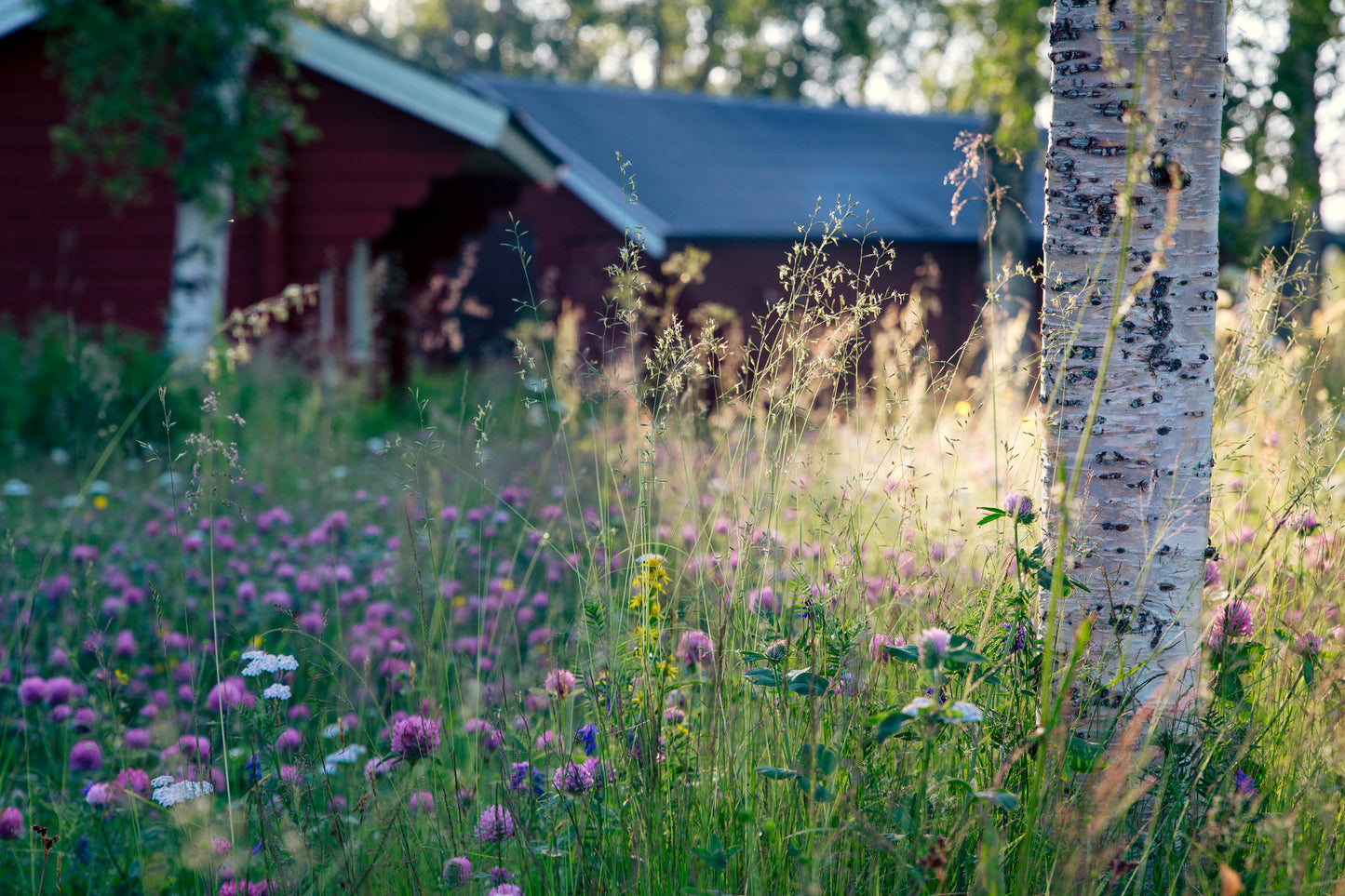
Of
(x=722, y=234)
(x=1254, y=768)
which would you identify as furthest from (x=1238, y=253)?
(x=1254, y=768)

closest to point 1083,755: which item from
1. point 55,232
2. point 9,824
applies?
point 9,824

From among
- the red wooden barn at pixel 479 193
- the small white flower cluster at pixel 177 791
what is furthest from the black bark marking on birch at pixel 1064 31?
the red wooden barn at pixel 479 193

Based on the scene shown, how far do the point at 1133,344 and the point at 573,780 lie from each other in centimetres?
113

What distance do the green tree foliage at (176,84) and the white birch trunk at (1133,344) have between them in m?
7.16

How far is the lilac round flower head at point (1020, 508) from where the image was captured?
1552 mm

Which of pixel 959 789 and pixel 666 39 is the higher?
pixel 666 39

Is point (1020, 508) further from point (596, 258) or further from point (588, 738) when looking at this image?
point (596, 258)

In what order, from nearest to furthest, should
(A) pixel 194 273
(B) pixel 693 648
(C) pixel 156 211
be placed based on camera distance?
(B) pixel 693 648 → (A) pixel 194 273 → (C) pixel 156 211

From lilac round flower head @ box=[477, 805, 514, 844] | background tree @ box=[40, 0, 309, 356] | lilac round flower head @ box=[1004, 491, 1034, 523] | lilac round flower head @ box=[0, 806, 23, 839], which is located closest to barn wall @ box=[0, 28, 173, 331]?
background tree @ box=[40, 0, 309, 356]

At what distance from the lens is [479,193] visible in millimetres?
11344

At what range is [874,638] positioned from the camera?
1.58 meters

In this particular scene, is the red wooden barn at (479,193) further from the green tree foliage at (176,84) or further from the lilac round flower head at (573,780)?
the lilac round flower head at (573,780)

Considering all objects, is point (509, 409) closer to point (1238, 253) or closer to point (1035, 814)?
point (1238, 253)

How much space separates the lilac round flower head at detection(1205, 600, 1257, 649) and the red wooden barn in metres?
3.71
